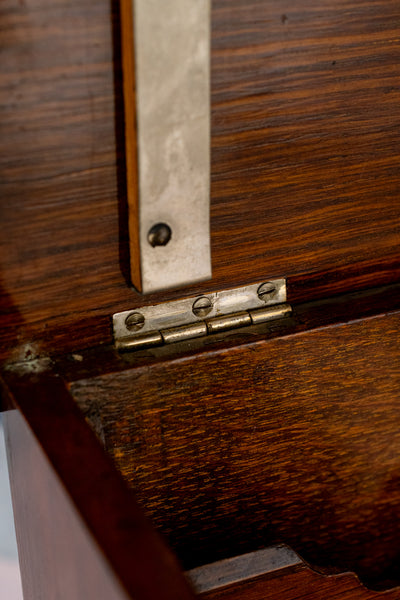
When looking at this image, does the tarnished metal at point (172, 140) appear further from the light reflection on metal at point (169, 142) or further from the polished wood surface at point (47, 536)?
the polished wood surface at point (47, 536)

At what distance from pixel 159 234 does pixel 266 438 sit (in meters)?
0.21

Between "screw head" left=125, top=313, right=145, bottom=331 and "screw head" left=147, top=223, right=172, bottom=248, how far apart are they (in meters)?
0.07

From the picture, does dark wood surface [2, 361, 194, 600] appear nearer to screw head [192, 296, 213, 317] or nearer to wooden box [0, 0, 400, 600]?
wooden box [0, 0, 400, 600]

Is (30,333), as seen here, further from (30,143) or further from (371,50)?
(371,50)

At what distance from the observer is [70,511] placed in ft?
1.28

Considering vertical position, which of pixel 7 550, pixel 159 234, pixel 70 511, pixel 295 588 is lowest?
pixel 7 550

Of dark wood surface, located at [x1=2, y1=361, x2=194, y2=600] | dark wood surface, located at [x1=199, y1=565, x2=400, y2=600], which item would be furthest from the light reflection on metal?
dark wood surface, located at [x1=199, y1=565, x2=400, y2=600]

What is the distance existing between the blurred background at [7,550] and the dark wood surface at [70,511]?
249 millimetres

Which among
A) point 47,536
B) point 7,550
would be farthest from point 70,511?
point 7,550

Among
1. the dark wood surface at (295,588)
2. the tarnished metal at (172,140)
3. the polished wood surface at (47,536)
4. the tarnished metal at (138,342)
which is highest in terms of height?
the tarnished metal at (172,140)

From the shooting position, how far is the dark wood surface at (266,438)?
0.53 m

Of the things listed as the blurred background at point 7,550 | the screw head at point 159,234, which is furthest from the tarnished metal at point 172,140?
the blurred background at point 7,550

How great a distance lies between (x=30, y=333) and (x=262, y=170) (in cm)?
21

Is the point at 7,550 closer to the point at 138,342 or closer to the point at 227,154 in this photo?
the point at 138,342
